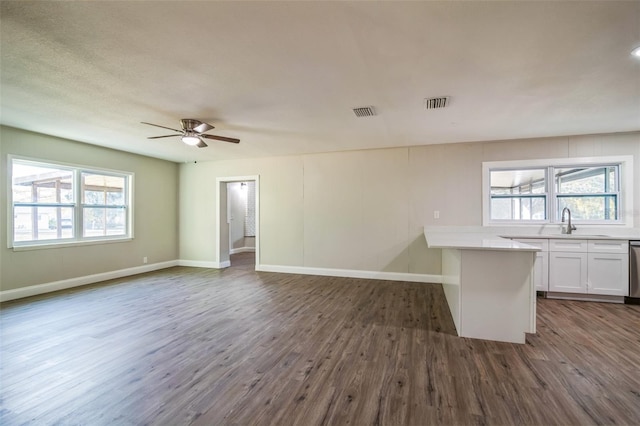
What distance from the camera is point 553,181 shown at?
15.3ft

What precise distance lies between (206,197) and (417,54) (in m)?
5.86

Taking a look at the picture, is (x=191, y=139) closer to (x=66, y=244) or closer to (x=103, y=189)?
(x=103, y=189)

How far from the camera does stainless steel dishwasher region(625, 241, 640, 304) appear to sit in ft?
12.9

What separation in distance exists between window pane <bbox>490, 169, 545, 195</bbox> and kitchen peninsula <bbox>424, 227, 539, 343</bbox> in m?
2.53

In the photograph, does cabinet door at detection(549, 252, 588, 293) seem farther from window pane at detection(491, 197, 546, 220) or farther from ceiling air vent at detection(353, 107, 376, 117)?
ceiling air vent at detection(353, 107, 376, 117)

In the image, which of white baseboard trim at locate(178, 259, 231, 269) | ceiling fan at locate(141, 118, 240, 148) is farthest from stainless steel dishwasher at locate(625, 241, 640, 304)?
white baseboard trim at locate(178, 259, 231, 269)

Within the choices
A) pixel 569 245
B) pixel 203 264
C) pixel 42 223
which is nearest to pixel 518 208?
pixel 569 245

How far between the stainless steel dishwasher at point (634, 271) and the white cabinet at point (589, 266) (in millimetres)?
45

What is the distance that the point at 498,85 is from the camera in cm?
278

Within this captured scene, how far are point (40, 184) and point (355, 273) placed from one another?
5.64 m

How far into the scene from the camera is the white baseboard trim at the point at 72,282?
4.25m

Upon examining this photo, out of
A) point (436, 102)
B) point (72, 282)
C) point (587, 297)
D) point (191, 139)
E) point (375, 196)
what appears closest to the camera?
point (436, 102)

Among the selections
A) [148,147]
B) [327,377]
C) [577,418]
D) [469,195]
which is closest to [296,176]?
[148,147]

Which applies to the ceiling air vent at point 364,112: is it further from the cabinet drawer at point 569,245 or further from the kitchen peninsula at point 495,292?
the cabinet drawer at point 569,245
